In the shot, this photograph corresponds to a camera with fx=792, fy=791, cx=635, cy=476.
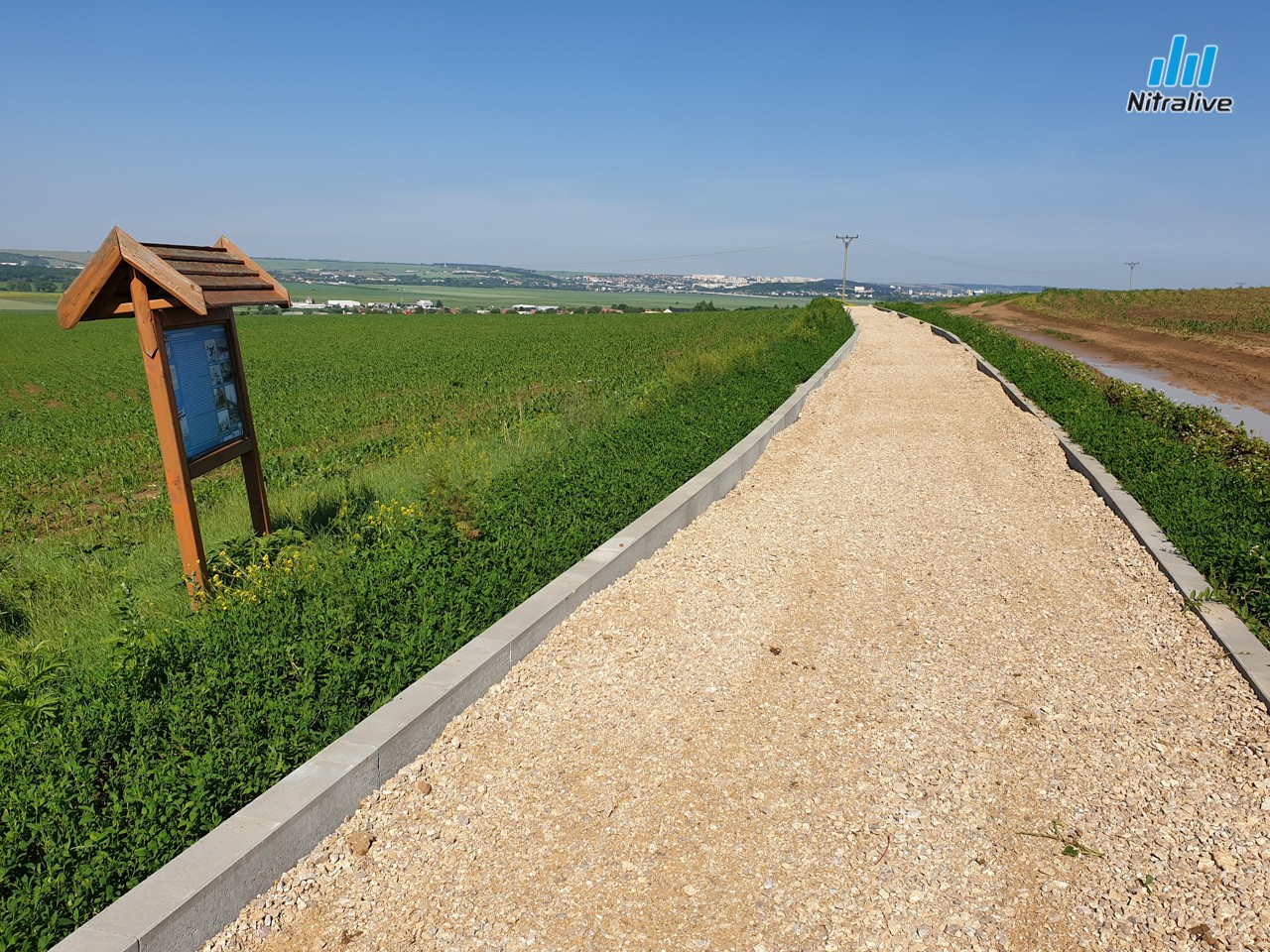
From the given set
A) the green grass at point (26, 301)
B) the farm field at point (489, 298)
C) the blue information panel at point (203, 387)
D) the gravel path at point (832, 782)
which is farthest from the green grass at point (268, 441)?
the farm field at point (489, 298)

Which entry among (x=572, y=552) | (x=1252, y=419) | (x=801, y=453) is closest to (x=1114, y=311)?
(x=1252, y=419)

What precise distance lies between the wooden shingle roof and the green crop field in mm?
1693

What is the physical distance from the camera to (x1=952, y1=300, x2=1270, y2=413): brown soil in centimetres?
1911

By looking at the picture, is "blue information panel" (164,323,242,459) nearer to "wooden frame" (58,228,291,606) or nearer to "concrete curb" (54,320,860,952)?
"wooden frame" (58,228,291,606)

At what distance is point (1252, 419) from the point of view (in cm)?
1435

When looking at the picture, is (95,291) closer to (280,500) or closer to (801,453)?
(280,500)

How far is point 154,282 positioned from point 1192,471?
8702 mm

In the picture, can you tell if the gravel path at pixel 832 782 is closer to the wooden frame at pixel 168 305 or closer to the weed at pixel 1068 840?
the weed at pixel 1068 840

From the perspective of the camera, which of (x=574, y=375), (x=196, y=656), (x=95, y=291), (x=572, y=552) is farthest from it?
(x=574, y=375)

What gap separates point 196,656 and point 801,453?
7.71 meters

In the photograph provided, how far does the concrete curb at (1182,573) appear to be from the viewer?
4.46m

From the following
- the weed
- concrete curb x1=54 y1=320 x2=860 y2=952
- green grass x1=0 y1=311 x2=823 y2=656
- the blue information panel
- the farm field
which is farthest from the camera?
the farm field

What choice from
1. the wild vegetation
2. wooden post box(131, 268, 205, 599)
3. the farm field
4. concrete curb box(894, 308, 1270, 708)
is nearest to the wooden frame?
wooden post box(131, 268, 205, 599)

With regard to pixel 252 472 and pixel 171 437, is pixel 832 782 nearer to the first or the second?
pixel 171 437
